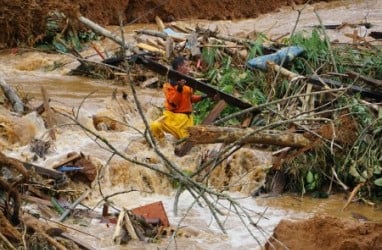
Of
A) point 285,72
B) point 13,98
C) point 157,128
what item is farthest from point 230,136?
point 13,98

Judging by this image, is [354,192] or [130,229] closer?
[130,229]

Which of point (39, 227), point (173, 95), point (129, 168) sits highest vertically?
point (173, 95)

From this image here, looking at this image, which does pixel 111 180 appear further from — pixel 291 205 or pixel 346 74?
pixel 346 74

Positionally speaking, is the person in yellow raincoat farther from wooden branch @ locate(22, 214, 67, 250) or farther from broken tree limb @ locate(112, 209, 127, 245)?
wooden branch @ locate(22, 214, 67, 250)

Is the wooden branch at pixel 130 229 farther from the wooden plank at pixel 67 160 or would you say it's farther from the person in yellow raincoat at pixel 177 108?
the person in yellow raincoat at pixel 177 108

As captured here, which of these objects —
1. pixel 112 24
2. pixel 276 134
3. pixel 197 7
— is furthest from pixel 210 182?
pixel 197 7

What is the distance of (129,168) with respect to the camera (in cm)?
977

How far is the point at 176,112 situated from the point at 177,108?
6 centimetres

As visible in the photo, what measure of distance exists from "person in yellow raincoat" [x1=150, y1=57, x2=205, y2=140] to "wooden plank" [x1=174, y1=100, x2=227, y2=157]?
172 millimetres

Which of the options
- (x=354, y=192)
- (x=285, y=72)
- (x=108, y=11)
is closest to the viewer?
(x=354, y=192)

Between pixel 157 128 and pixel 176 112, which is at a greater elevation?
pixel 176 112

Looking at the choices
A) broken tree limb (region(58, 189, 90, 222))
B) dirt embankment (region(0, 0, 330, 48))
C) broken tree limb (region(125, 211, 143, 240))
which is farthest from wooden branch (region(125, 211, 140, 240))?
dirt embankment (region(0, 0, 330, 48))

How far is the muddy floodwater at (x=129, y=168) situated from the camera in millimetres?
8109

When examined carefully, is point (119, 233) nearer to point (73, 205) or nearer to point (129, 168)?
point (73, 205)
